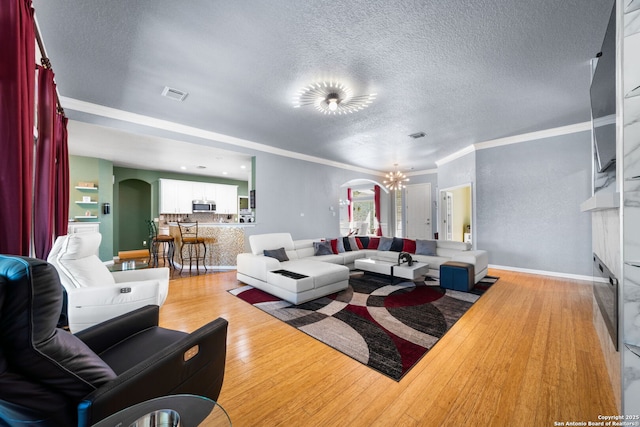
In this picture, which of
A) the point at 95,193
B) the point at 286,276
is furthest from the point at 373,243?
the point at 95,193

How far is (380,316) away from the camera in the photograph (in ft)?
9.90

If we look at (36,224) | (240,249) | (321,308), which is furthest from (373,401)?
(240,249)

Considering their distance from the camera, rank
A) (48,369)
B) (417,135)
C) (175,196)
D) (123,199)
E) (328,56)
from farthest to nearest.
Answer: (175,196)
(123,199)
(417,135)
(328,56)
(48,369)

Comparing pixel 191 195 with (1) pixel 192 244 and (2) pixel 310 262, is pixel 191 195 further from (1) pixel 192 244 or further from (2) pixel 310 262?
(2) pixel 310 262

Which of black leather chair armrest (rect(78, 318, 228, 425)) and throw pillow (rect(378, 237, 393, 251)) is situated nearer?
black leather chair armrest (rect(78, 318, 228, 425))

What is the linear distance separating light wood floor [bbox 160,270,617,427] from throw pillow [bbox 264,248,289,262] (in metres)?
1.44

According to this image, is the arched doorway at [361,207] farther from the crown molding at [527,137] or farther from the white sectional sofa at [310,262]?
the white sectional sofa at [310,262]

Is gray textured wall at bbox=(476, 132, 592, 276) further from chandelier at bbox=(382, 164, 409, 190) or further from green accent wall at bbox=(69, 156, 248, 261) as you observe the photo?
green accent wall at bbox=(69, 156, 248, 261)

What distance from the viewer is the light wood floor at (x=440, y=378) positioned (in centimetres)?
156

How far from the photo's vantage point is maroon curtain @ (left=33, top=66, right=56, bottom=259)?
7.76 ft

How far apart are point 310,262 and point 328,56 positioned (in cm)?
314

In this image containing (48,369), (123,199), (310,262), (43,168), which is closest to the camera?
(48,369)

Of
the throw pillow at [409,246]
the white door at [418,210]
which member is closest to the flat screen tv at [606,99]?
the throw pillow at [409,246]

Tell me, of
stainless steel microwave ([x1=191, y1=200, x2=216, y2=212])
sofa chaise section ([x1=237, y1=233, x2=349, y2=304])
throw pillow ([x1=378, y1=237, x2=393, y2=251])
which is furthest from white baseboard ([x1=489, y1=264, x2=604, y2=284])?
stainless steel microwave ([x1=191, y1=200, x2=216, y2=212])
